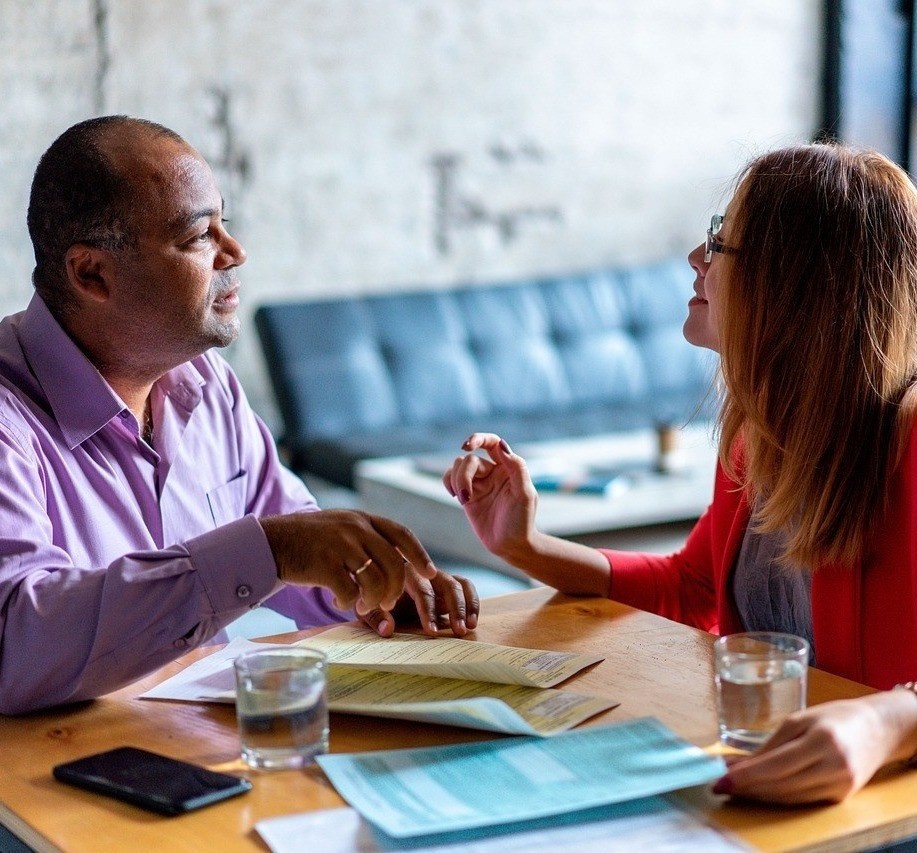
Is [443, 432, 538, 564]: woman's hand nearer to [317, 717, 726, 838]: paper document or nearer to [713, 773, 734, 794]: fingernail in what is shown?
[317, 717, 726, 838]: paper document

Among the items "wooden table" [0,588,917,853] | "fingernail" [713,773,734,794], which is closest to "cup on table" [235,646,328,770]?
"wooden table" [0,588,917,853]

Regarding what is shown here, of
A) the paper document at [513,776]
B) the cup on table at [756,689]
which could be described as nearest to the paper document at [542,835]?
the paper document at [513,776]

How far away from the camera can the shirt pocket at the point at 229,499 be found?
182cm

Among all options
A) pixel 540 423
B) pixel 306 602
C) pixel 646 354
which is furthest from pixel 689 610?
pixel 646 354

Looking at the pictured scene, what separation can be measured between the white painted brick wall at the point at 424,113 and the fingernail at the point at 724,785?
10.5 feet

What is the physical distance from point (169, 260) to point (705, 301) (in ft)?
2.32

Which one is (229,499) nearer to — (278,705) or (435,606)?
(435,606)

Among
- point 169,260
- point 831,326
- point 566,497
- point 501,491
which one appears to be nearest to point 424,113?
point 566,497

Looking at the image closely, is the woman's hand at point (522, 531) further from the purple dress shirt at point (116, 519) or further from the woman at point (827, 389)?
the purple dress shirt at point (116, 519)

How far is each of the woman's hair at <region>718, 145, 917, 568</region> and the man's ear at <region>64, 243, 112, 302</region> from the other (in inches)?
32.2

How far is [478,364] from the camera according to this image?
4.23 metres

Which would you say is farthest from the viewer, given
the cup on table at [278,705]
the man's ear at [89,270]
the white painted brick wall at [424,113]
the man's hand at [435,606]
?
the white painted brick wall at [424,113]

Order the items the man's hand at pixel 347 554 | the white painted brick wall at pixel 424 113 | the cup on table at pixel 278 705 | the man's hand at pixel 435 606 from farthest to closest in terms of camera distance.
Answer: the white painted brick wall at pixel 424 113 → the man's hand at pixel 435 606 → the man's hand at pixel 347 554 → the cup on table at pixel 278 705

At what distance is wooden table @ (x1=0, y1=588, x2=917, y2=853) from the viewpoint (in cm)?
102
